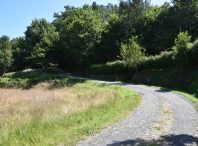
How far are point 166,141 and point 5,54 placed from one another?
61.5 meters

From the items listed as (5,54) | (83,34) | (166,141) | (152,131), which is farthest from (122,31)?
(5,54)

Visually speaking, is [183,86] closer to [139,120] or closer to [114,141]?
[139,120]

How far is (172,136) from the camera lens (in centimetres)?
551

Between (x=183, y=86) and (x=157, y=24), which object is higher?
(x=157, y=24)

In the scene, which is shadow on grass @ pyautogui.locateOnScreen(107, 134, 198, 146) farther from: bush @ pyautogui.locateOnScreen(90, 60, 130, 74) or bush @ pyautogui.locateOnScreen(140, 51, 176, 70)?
bush @ pyautogui.locateOnScreen(90, 60, 130, 74)

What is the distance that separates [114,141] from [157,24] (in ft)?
119

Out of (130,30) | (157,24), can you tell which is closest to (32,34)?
(130,30)

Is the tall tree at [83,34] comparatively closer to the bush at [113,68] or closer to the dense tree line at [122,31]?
the dense tree line at [122,31]

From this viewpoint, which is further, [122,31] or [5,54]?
[5,54]

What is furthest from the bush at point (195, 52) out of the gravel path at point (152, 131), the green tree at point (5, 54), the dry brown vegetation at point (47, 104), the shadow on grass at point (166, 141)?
the green tree at point (5, 54)

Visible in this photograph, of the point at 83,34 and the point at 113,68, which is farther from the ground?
the point at 83,34

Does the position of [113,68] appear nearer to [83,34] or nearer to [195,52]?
[83,34]

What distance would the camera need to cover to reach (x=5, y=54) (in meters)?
54.2

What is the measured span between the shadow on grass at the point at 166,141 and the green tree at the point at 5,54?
57858mm
